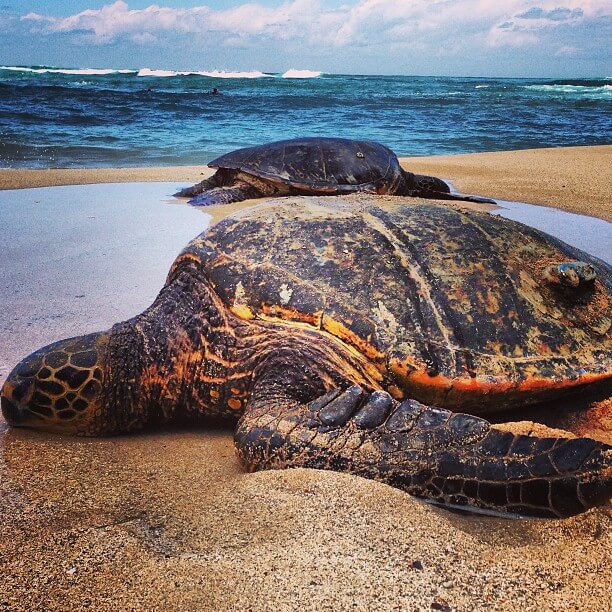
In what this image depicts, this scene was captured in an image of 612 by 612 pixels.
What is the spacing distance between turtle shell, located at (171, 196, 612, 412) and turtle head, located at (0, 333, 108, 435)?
54 cm

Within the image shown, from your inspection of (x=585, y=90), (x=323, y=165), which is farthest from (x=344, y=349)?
(x=585, y=90)

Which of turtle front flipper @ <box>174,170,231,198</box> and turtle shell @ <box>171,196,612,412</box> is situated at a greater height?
turtle shell @ <box>171,196,612,412</box>

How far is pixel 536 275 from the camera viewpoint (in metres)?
2.37

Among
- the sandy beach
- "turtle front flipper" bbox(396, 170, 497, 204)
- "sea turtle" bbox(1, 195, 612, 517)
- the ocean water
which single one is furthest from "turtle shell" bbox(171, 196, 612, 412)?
the ocean water

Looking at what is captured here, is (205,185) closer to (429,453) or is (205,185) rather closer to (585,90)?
(429,453)

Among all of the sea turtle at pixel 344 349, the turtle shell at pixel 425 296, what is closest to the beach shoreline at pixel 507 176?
the turtle shell at pixel 425 296

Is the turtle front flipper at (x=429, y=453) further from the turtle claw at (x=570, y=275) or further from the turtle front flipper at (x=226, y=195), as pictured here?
the turtle front flipper at (x=226, y=195)

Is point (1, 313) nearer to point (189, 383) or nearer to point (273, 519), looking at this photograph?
point (189, 383)

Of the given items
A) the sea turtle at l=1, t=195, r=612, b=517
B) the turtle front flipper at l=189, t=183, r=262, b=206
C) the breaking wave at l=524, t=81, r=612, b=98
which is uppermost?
the breaking wave at l=524, t=81, r=612, b=98

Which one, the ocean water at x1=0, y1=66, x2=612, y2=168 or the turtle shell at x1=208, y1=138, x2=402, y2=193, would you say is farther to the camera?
the ocean water at x1=0, y1=66, x2=612, y2=168

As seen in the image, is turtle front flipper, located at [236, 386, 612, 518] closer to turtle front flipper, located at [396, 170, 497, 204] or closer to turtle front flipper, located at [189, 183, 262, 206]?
turtle front flipper, located at [189, 183, 262, 206]

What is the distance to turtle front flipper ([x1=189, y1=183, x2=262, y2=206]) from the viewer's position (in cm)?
649

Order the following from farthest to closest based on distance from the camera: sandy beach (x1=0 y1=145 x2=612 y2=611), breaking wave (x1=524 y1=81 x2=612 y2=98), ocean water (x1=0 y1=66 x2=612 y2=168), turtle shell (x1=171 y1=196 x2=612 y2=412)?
1. breaking wave (x1=524 y1=81 x2=612 y2=98)
2. ocean water (x1=0 y1=66 x2=612 y2=168)
3. turtle shell (x1=171 y1=196 x2=612 y2=412)
4. sandy beach (x1=0 y1=145 x2=612 y2=611)

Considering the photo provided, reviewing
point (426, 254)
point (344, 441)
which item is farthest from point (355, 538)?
point (426, 254)
